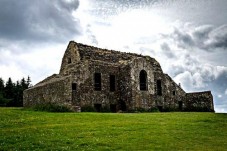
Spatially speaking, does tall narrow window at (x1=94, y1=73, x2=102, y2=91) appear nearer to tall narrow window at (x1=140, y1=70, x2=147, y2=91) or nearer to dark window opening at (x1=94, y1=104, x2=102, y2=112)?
dark window opening at (x1=94, y1=104, x2=102, y2=112)

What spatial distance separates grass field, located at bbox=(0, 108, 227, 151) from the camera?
1848 cm

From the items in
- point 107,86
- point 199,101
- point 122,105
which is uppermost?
point 107,86

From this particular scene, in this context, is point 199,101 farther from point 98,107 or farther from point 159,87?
point 98,107

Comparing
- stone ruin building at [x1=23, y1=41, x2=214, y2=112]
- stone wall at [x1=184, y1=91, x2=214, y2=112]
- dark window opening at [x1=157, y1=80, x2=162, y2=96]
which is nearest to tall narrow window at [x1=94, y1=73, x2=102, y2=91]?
stone ruin building at [x1=23, y1=41, x2=214, y2=112]

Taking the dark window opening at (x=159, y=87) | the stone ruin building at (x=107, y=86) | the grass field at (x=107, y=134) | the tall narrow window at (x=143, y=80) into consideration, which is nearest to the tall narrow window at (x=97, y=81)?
the stone ruin building at (x=107, y=86)

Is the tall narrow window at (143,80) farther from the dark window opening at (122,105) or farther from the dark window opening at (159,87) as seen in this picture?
the dark window opening at (159,87)

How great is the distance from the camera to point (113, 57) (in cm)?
4828

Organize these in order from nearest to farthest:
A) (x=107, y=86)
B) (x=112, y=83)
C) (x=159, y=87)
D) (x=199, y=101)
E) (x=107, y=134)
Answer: (x=107, y=134), (x=107, y=86), (x=112, y=83), (x=159, y=87), (x=199, y=101)

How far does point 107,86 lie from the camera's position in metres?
43.2

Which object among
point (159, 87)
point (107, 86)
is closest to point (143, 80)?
point (159, 87)

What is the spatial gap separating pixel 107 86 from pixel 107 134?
22066 millimetres

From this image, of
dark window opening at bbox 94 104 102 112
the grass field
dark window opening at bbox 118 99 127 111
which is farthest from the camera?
dark window opening at bbox 118 99 127 111

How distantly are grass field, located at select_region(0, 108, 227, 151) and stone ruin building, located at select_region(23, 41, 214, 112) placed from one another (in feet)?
38.1

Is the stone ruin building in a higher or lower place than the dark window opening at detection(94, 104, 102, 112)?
higher
